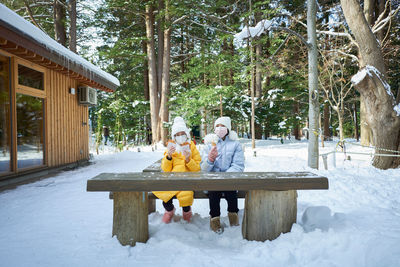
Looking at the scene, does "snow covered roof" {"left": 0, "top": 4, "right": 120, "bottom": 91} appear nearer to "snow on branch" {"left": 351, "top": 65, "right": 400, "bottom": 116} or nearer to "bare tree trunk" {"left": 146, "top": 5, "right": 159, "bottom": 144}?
"bare tree trunk" {"left": 146, "top": 5, "right": 159, "bottom": 144}

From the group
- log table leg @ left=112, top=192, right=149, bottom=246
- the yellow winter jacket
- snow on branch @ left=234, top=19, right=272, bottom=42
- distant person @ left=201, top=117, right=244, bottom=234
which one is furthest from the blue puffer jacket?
snow on branch @ left=234, top=19, right=272, bottom=42

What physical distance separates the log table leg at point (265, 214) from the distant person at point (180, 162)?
72 cm

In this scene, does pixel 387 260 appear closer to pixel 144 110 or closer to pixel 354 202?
pixel 354 202

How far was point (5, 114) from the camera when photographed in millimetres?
5078

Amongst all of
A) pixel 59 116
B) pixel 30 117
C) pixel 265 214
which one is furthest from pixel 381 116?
pixel 30 117

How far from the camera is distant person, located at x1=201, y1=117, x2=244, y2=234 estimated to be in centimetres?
256

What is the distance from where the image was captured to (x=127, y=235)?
88.6 inches

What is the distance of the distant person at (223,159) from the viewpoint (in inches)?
101

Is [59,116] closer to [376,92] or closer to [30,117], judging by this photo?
[30,117]

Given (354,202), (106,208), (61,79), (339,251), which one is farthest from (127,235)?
(61,79)

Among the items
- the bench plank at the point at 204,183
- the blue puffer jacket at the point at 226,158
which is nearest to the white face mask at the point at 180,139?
the blue puffer jacket at the point at 226,158

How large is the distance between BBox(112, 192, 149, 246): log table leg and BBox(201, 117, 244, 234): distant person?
0.79m

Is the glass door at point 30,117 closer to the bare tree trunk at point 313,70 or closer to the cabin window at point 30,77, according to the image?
the cabin window at point 30,77

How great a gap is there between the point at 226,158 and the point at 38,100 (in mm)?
5850
